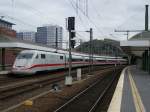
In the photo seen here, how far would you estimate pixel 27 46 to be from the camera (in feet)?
146

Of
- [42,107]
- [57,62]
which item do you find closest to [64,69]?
[57,62]

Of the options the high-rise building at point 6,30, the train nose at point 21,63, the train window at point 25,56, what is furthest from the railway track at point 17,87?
the high-rise building at point 6,30

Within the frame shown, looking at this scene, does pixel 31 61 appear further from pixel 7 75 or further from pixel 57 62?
pixel 57 62

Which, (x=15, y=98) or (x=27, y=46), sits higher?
(x=27, y=46)

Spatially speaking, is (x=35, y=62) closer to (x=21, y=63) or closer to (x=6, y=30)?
(x=21, y=63)

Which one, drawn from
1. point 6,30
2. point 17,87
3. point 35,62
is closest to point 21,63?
point 35,62

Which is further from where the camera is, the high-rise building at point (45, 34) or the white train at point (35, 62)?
the high-rise building at point (45, 34)

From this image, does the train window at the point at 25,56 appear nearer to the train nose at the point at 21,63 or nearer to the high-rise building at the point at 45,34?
the train nose at the point at 21,63

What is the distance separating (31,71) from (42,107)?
19.0m

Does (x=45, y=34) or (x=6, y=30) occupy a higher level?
(x=6, y=30)

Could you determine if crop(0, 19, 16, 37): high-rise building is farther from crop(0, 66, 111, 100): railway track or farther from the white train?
crop(0, 66, 111, 100): railway track

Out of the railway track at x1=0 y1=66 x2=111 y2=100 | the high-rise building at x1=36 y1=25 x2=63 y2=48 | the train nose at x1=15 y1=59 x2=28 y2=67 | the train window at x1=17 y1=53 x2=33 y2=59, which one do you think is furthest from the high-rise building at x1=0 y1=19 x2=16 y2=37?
the railway track at x1=0 y1=66 x2=111 y2=100

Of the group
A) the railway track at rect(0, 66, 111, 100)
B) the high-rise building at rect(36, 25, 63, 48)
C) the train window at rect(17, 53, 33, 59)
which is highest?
the high-rise building at rect(36, 25, 63, 48)

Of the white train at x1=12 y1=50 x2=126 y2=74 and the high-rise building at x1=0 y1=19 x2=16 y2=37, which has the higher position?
the high-rise building at x1=0 y1=19 x2=16 y2=37
